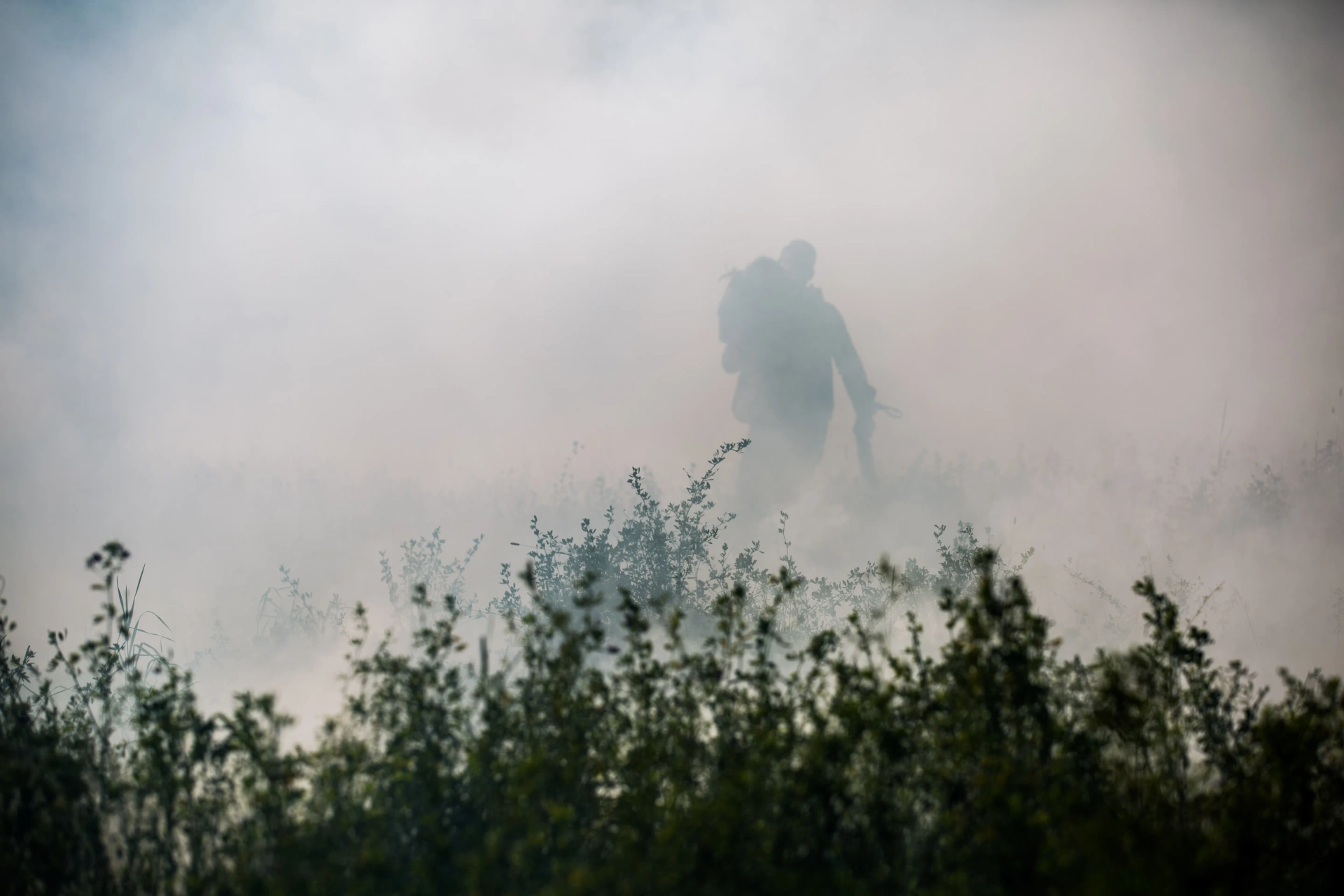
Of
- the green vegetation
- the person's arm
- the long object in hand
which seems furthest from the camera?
the person's arm

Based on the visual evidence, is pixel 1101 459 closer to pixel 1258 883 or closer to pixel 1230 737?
pixel 1230 737

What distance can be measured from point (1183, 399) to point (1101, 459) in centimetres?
77

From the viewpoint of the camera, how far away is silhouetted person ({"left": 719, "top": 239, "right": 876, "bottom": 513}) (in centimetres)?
642

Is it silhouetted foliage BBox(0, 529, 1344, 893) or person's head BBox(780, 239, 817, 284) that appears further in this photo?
person's head BBox(780, 239, 817, 284)

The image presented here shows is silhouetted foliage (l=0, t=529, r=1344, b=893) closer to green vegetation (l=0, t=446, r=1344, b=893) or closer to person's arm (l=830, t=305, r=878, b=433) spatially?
green vegetation (l=0, t=446, r=1344, b=893)

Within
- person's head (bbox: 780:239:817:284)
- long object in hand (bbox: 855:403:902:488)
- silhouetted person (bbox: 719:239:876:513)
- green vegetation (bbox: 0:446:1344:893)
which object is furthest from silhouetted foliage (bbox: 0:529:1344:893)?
person's head (bbox: 780:239:817:284)

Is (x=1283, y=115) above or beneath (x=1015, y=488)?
above

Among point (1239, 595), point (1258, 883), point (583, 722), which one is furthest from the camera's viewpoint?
point (1239, 595)

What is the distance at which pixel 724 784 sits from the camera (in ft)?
5.19

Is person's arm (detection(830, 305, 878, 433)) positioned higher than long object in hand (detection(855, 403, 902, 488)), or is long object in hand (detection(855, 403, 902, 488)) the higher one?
person's arm (detection(830, 305, 878, 433))

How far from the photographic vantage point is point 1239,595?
5129 mm

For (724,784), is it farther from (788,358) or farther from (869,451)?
(788,358)

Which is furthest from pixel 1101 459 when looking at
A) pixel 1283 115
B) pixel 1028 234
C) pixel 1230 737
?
pixel 1230 737

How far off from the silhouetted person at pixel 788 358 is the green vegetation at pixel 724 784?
166 inches
